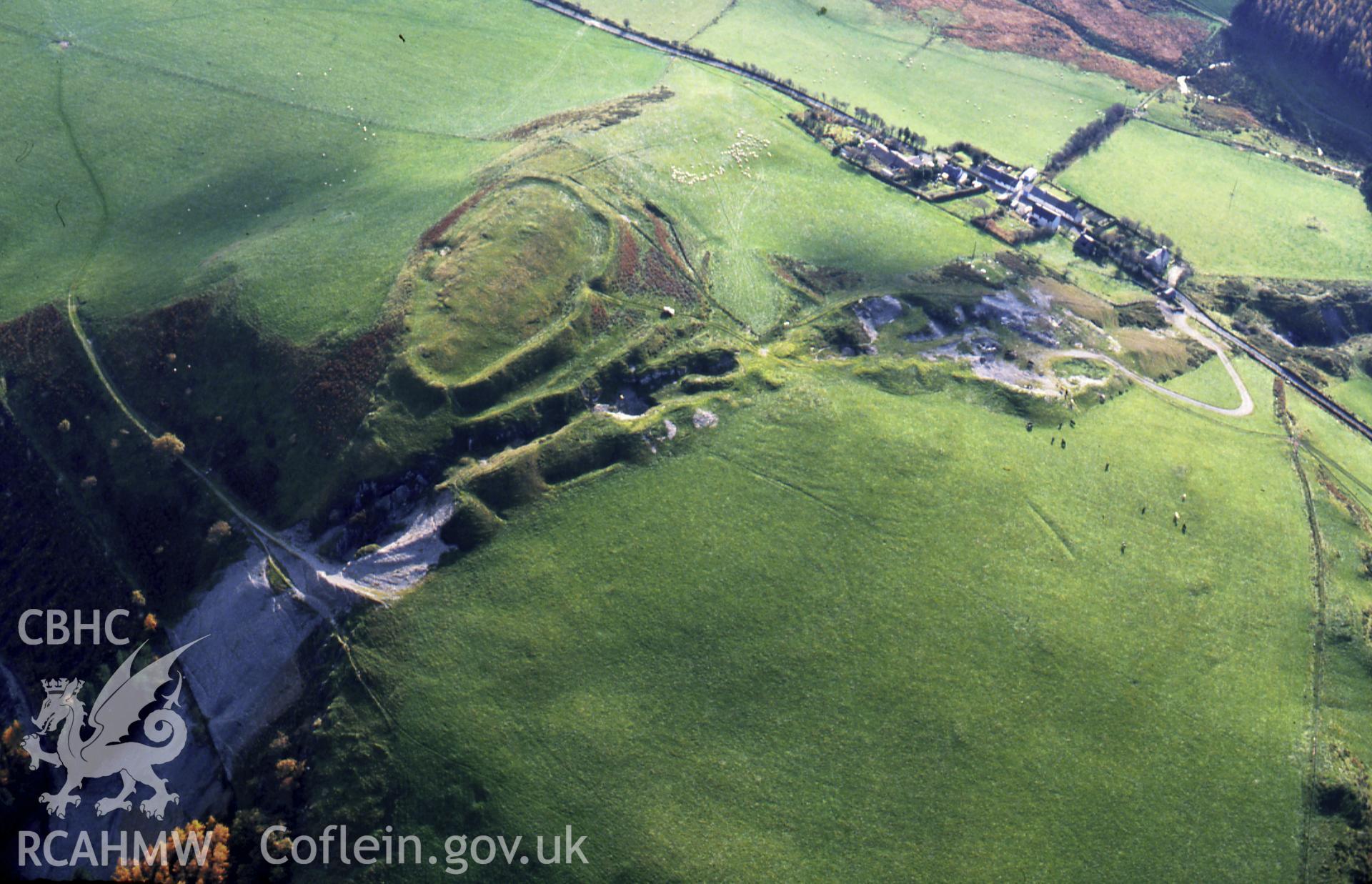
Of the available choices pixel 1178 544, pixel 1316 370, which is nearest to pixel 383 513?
pixel 1178 544

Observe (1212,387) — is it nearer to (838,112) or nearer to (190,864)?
(838,112)

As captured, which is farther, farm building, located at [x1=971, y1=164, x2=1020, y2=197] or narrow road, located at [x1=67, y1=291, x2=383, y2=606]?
farm building, located at [x1=971, y1=164, x2=1020, y2=197]

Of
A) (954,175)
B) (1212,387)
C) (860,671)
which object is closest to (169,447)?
(860,671)

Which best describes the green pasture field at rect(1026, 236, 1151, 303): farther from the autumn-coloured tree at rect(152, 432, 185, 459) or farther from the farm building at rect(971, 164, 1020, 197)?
the autumn-coloured tree at rect(152, 432, 185, 459)

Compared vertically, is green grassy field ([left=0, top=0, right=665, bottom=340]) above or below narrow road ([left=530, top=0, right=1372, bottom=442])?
below

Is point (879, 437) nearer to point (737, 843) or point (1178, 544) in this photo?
point (1178, 544)

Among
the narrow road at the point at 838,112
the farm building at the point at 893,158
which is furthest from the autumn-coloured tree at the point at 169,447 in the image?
the narrow road at the point at 838,112

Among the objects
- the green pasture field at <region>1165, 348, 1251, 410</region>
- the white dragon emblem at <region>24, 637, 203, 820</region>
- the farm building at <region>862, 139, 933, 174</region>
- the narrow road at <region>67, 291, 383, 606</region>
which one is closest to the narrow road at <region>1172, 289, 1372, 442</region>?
the green pasture field at <region>1165, 348, 1251, 410</region>
